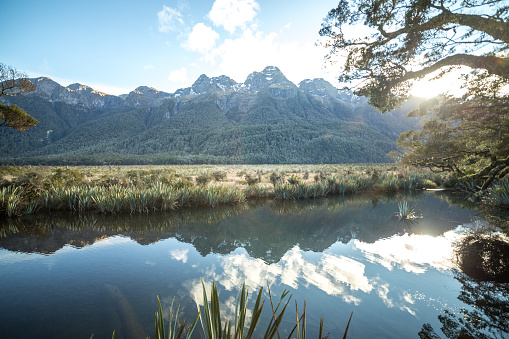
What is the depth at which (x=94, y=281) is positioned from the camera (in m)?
3.88

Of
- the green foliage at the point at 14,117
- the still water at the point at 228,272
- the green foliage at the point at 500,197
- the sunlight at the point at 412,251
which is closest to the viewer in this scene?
the still water at the point at 228,272

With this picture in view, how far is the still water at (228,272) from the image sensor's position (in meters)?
2.90

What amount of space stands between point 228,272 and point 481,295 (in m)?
4.23

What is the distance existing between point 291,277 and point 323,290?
0.66m

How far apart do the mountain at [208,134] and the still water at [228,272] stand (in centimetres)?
7141

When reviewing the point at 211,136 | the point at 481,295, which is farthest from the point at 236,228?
the point at 211,136

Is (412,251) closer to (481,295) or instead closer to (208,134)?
(481,295)

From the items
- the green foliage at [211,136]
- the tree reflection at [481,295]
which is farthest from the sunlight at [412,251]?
the green foliage at [211,136]

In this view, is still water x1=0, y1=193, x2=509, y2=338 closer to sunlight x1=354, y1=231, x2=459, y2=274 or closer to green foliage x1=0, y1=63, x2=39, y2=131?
sunlight x1=354, y1=231, x2=459, y2=274

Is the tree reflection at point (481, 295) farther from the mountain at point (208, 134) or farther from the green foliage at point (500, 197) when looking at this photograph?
the mountain at point (208, 134)

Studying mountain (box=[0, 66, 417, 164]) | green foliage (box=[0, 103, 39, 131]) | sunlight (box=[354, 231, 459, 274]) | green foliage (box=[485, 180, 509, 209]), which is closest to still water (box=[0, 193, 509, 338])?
sunlight (box=[354, 231, 459, 274])

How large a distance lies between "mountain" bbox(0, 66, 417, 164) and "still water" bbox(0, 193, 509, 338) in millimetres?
71405

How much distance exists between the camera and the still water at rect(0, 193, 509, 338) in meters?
2.90

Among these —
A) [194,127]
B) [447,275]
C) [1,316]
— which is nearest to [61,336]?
[1,316]
